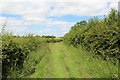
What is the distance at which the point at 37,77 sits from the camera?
17516 mm

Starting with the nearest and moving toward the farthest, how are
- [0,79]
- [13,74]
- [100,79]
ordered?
1. [0,79]
2. [13,74]
3. [100,79]

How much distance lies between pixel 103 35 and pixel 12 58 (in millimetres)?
8194

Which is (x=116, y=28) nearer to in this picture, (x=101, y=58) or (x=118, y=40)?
(x=118, y=40)

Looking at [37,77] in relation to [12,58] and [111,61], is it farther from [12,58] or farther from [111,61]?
[111,61]

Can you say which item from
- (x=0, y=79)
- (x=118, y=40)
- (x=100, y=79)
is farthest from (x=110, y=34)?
(x=0, y=79)

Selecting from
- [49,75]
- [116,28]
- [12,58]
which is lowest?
[49,75]

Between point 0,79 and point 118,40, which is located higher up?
point 118,40

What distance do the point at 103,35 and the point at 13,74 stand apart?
8609mm

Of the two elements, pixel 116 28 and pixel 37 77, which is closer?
pixel 37 77

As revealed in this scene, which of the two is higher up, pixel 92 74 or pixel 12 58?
pixel 12 58

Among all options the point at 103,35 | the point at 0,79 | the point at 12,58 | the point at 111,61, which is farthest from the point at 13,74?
the point at 103,35

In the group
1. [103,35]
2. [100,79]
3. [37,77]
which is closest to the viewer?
[100,79]

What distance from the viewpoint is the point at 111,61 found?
18578mm

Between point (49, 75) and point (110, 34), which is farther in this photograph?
point (110, 34)
